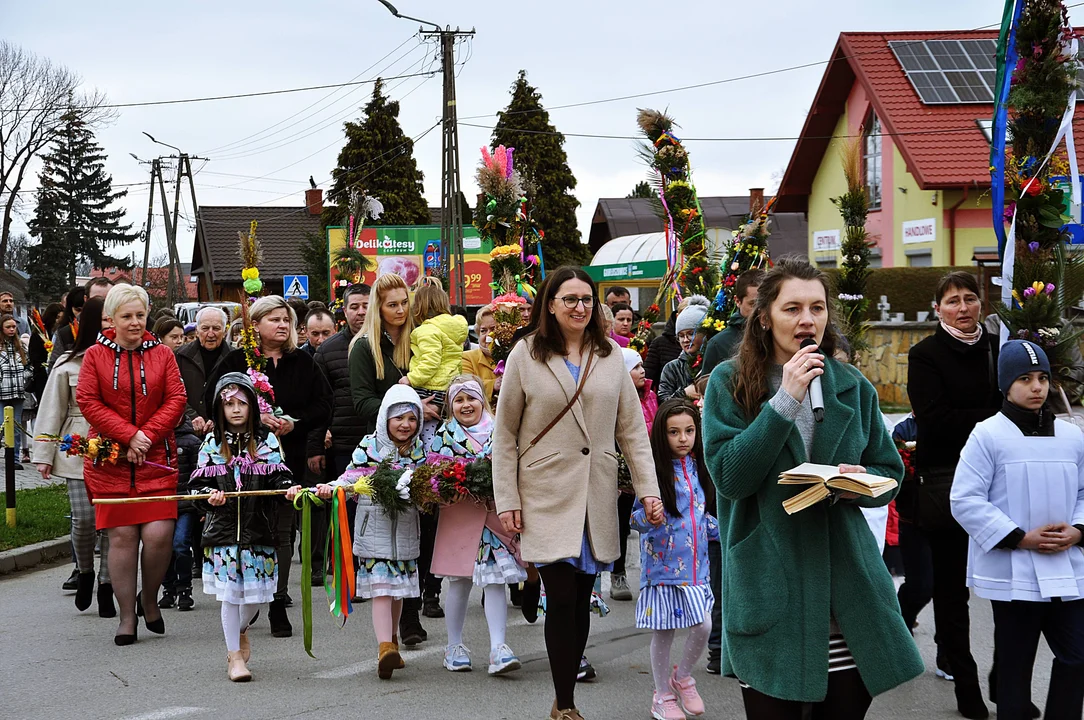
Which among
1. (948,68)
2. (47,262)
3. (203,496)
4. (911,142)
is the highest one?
(948,68)

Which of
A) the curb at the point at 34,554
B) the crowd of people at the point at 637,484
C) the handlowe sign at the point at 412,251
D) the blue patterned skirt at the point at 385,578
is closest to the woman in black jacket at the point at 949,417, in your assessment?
the crowd of people at the point at 637,484

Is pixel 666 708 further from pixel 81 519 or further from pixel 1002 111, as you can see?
pixel 81 519

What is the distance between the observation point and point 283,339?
8.33 m

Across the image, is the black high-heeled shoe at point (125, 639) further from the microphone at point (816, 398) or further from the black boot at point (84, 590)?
the microphone at point (816, 398)

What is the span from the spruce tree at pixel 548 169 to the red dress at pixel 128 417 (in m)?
Result: 47.4

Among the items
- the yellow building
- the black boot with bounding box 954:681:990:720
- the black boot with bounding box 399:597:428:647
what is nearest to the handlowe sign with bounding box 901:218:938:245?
the yellow building

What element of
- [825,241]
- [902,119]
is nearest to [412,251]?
A: [825,241]

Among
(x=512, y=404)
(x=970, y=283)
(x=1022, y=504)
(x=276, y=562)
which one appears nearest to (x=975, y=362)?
(x=970, y=283)

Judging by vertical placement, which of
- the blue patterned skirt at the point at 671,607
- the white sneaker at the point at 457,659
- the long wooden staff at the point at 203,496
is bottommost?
the white sneaker at the point at 457,659

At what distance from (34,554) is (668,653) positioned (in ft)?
22.3

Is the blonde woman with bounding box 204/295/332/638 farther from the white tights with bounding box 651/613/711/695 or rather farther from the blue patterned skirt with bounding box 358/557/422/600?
the white tights with bounding box 651/613/711/695

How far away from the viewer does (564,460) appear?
5.62 m

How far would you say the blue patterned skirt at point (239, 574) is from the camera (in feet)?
22.2

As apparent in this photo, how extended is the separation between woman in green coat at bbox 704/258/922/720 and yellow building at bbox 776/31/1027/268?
2354cm
